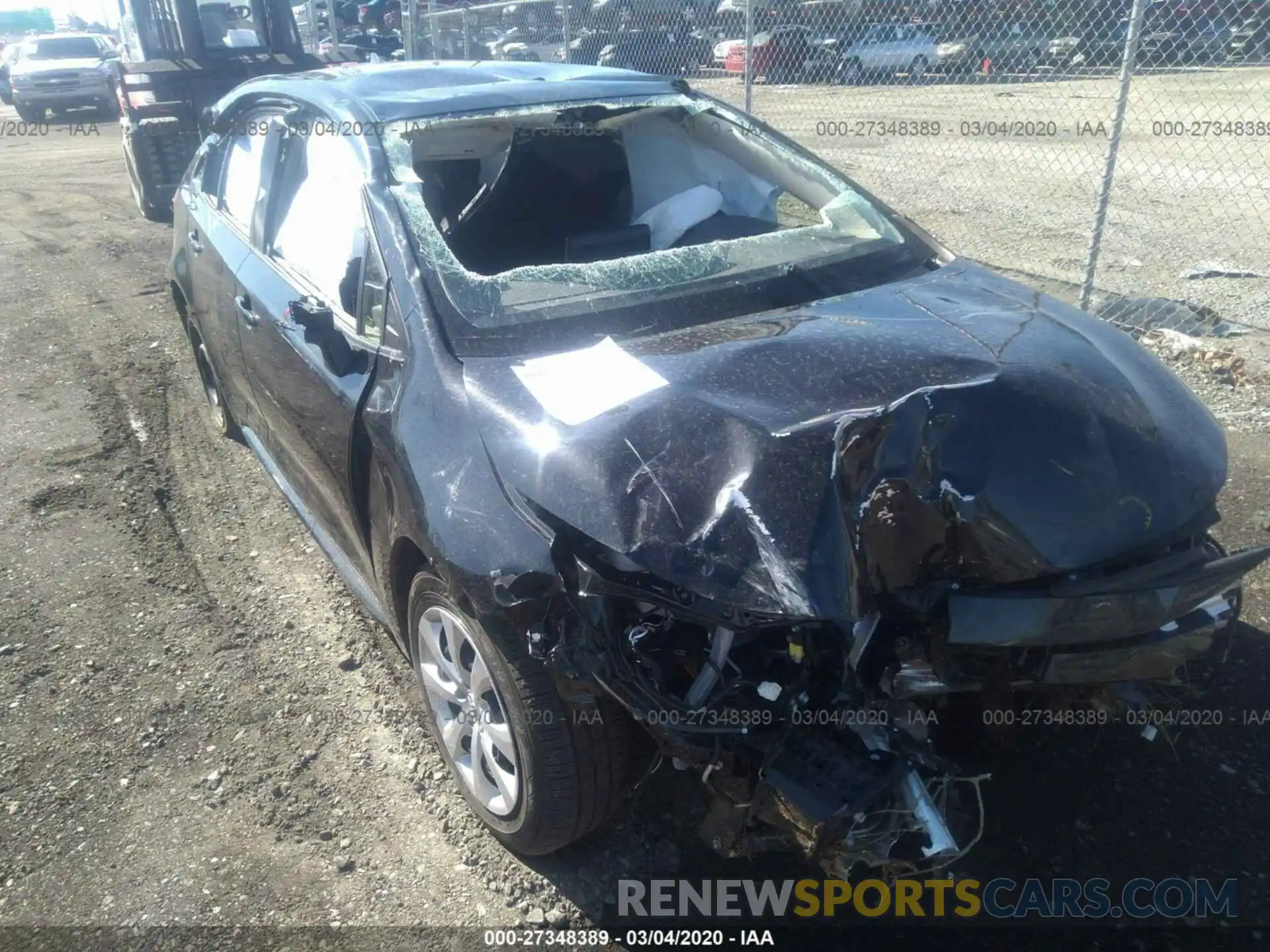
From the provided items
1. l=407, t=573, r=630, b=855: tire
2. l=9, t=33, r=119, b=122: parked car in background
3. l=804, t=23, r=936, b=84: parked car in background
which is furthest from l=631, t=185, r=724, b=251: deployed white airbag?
l=9, t=33, r=119, b=122: parked car in background

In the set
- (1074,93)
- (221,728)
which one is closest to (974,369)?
(221,728)

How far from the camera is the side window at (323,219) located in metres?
2.90

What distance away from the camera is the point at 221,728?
2.97m

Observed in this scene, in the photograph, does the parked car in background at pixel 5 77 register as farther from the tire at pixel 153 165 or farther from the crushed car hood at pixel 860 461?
the crushed car hood at pixel 860 461

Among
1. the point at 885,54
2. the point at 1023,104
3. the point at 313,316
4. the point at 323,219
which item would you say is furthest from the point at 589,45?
the point at 313,316

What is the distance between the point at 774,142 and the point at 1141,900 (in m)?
2.87

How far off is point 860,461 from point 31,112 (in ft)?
70.3

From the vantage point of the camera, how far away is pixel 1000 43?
8828 millimetres

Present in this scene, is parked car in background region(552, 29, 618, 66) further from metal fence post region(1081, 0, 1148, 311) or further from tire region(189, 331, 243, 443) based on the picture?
tire region(189, 331, 243, 443)

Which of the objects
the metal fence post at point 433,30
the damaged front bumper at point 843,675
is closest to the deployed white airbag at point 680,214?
the damaged front bumper at point 843,675

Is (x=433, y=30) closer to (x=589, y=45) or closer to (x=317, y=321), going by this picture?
→ (x=589, y=45)

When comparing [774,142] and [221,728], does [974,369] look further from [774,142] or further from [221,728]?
[221,728]

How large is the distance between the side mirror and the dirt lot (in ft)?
3.94

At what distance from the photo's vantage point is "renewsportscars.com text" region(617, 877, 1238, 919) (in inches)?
91.8
